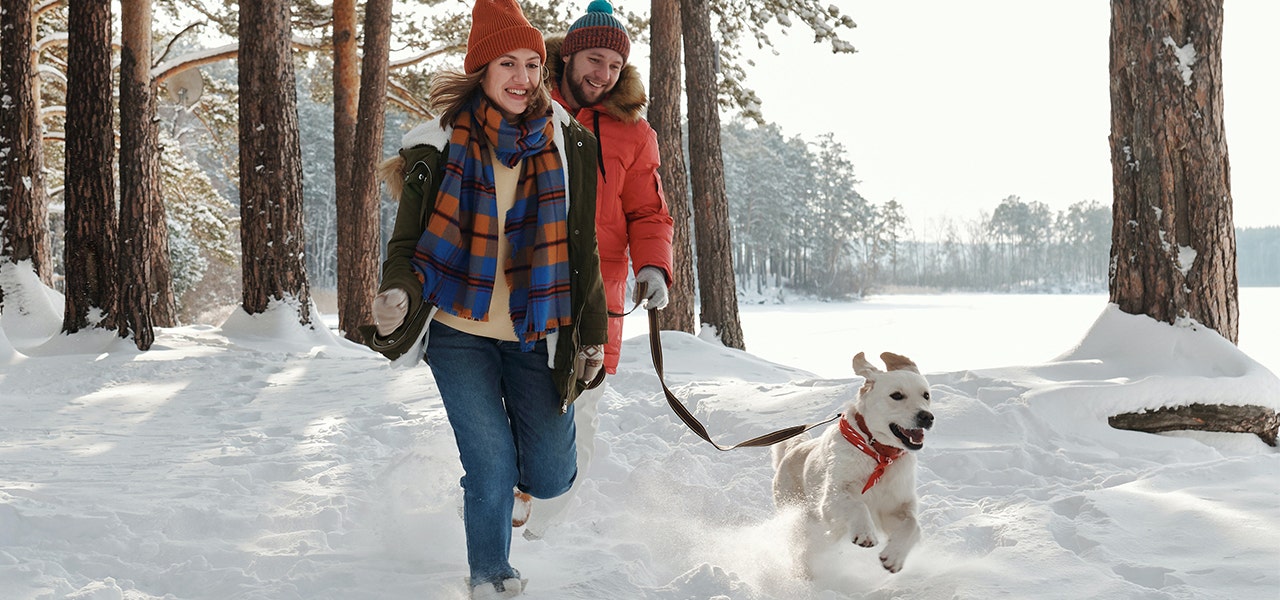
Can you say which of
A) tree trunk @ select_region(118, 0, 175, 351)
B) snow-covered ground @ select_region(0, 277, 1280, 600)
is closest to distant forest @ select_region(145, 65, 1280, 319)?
tree trunk @ select_region(118, 0, 175, 351)

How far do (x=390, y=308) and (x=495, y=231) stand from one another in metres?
0.50

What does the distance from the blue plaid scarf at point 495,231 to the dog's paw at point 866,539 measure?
1374mm

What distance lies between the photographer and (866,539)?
11.4 feet

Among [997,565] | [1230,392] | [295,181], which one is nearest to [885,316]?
[295,181]

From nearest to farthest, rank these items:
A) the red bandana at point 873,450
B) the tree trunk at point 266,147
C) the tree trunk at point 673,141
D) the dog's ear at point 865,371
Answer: the red bandana at point 873,450, the dog's ear at point 865,371, the tree trunk at point 266,147, the tree trunk at point 673,141

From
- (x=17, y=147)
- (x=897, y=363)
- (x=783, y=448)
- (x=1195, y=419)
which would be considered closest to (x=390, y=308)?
(x=897, y=363)

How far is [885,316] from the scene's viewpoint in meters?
44.1

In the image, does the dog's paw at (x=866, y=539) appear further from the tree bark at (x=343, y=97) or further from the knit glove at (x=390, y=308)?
the tree bark at (x=343, y=97)

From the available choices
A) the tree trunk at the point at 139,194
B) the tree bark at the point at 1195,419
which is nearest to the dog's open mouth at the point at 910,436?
the tree bark at the point at 1195,419

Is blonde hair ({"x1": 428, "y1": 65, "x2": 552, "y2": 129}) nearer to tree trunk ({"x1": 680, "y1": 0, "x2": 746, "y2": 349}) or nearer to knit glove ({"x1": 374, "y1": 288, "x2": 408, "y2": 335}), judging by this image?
knit glove ({"x1": 374, "y1": 288, "x2": 408, "y2": 335})

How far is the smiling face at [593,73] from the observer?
3.96 meters

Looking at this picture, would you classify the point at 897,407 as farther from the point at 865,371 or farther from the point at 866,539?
the point at 866,539

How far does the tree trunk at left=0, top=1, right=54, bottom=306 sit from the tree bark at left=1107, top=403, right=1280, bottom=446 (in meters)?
12.2

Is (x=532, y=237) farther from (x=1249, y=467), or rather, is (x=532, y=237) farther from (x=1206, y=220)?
(x=1206, y=220)
